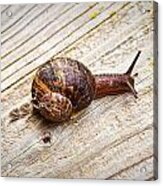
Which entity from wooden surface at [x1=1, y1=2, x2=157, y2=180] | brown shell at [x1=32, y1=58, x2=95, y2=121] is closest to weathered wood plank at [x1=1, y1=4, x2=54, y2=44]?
wooden surface at [x1=1, y1=2, x2=157, y2=180]

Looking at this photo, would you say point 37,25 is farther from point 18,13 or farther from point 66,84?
point 66,84

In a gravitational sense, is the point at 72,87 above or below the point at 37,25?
below

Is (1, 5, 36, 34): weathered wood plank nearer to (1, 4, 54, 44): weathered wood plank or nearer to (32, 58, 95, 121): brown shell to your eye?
(1, 4, 54, 44): weathered wood plank

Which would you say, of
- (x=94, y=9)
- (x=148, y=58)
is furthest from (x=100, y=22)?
(x=148, y=58)

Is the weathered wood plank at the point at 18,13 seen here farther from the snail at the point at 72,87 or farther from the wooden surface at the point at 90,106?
the snail at the point at 72,87

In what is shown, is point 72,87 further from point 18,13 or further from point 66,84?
point 18,13

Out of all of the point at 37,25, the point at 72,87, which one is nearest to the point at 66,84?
the point at 72,87

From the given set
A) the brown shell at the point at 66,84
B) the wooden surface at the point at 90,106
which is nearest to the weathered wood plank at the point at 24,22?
the wooden surface at the point at 90,106
